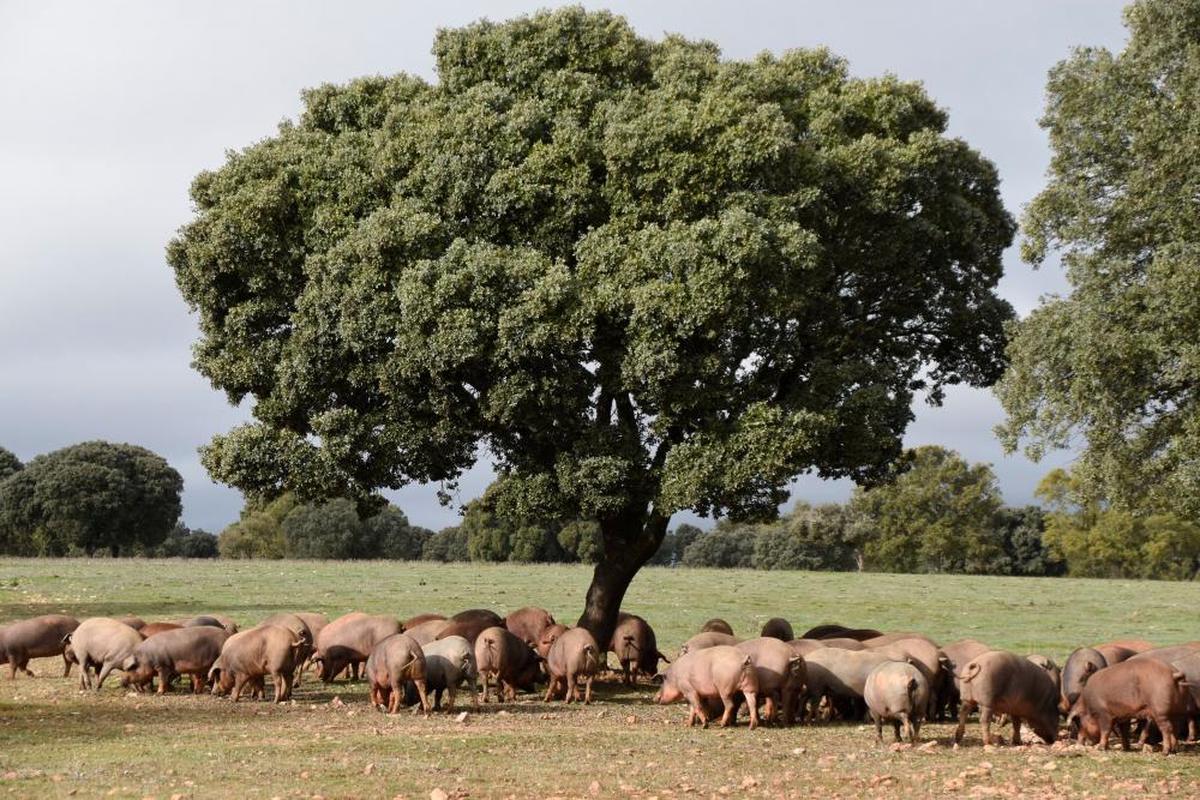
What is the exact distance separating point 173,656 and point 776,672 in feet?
34.2

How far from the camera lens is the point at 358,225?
24094mm

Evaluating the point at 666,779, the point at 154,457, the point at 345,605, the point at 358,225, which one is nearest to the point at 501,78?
the point at 358,225

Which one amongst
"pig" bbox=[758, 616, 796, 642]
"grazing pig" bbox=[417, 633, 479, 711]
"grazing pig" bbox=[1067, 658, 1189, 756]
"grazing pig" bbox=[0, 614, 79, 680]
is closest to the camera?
"grazing pig" bbox=[1067, 658, 1189, 756]

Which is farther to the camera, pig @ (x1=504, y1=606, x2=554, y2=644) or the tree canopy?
pig @ (x1=504, y1=606, x2=554, y2=644)

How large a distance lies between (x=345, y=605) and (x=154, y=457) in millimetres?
71535

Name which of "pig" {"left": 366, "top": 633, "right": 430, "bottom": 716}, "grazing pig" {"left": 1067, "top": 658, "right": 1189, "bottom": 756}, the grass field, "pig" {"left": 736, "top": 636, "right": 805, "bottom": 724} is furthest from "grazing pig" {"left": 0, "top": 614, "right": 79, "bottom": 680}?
"grazing pig" {"left": 1067, "top": 658, "right": 1189, "bottom": 756}

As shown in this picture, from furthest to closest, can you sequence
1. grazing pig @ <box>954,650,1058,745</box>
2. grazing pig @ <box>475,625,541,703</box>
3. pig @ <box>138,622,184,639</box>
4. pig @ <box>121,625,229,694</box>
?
pig @ <box>138,622,184,639</box>
pig @ <box>121,625,229,694</box>
grazing pig @ <box>475,625,541,703</box>
grazing pig @ <box>954,650,1058,745</box>

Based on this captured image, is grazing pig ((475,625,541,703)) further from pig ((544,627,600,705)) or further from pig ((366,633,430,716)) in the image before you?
pig ((366,633,430,716))

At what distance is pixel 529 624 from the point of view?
24688 millimetres

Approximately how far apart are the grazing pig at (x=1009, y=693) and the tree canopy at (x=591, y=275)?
19.9ft

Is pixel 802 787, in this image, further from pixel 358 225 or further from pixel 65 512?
pixel 65 512

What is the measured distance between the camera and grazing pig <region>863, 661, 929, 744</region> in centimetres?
1658

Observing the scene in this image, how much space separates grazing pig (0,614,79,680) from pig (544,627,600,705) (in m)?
9.49

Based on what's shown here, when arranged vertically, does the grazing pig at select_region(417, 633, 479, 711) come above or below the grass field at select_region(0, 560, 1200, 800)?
above
